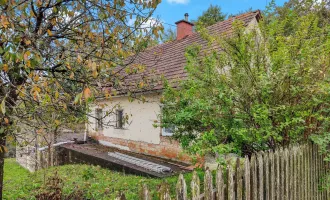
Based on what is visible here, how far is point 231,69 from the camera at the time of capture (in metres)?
3.82

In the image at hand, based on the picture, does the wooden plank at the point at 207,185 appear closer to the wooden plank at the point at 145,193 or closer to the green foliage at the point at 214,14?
the wooden plank at the point at 145,193

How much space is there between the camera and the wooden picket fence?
7.50 ft

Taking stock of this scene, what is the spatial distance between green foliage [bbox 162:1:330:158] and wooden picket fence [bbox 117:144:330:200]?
1.01ft

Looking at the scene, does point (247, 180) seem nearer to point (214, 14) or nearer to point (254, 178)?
point (254, 178)

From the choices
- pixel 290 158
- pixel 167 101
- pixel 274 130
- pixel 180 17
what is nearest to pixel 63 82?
pixel 167 101

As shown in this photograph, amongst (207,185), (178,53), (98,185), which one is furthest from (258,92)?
(178,53)

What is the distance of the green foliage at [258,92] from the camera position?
131 inches

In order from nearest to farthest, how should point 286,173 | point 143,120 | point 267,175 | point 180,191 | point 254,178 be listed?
point 180,191 < point 254,178 < point 267,175 < point 286,173 < point 143,120

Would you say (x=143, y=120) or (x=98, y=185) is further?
(x=143, y=120)

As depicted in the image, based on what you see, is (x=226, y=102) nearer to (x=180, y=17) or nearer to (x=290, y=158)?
(x=290, y=158)

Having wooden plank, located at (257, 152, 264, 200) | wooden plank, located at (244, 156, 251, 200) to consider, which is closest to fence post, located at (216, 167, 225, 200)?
wooden plank, located at (244, 156, 251, 200)

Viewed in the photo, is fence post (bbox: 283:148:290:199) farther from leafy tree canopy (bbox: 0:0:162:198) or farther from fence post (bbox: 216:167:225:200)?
leafy tree canopy (bbox: 0:0:162:198)

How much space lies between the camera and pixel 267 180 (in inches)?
122

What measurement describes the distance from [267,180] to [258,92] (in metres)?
1.17
